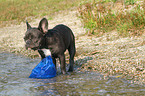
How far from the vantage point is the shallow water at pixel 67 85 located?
16.7 ft

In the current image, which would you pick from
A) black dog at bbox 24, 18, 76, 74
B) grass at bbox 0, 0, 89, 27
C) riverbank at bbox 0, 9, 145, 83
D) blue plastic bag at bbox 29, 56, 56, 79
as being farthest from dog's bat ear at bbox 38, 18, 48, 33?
grass at bbox 0, 0, 89, 27

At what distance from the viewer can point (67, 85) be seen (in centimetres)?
571

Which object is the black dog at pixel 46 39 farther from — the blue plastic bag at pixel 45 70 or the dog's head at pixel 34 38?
the blue plastic bag at pixel 45 70

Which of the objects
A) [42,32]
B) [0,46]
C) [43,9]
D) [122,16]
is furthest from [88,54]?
[43,9]

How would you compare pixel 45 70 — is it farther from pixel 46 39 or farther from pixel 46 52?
pixel 46 39

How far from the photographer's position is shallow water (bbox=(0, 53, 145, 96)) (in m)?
5.09

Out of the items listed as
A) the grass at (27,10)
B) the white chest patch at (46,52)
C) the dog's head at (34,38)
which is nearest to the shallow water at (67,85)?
the white chest patch at (46,52)

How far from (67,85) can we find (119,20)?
23.7ft

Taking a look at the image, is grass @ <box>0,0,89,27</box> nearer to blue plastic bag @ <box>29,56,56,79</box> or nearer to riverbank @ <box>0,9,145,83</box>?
riverbank @ <box>0,9,145,83</box>

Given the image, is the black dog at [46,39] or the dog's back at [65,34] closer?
the black dog at [46,39]

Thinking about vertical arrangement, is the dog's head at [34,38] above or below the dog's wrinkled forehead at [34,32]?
below

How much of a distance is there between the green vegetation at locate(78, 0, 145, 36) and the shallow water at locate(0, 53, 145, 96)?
4.85m

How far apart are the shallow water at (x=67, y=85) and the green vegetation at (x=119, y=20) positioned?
4.85 meters

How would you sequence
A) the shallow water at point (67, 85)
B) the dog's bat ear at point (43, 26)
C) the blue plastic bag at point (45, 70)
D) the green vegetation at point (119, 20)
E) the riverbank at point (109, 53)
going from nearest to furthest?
the shallow water at point (67, 85)
the dog's bat ear at point (43, 26)
the blue plastic bag at point (45, 70)
the riverbank at point (109, 53)
the green vegetation at point (119, 20)
